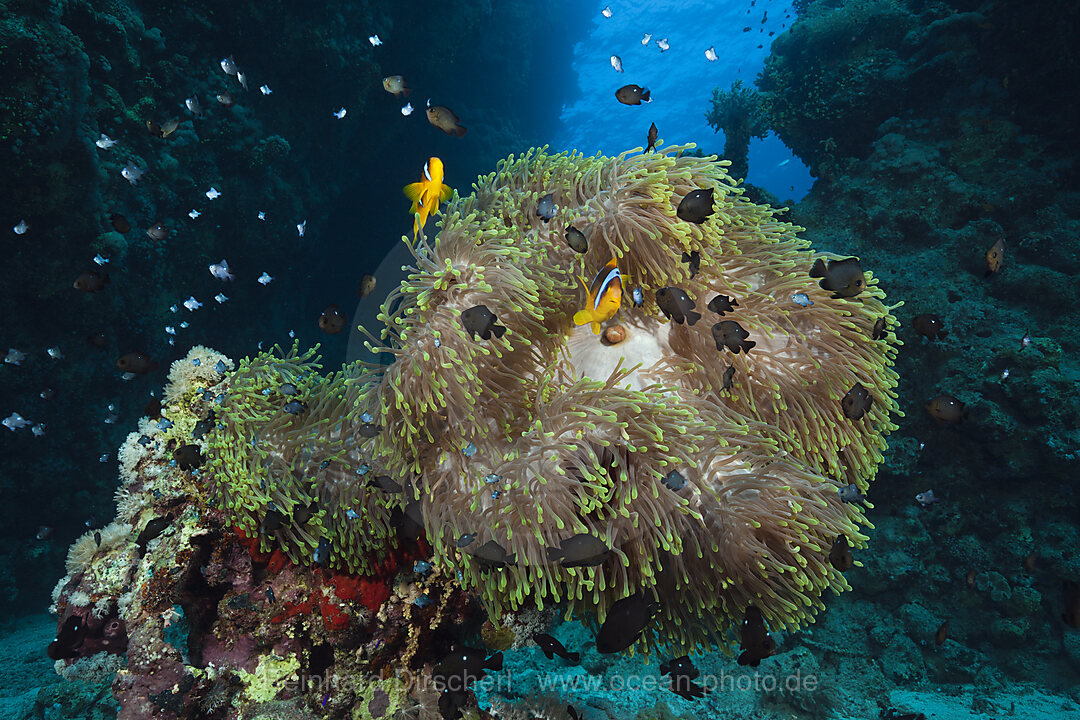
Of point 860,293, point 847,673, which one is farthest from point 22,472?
point 847,673

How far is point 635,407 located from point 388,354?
157cm

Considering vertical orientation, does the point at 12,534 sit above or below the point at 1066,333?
below

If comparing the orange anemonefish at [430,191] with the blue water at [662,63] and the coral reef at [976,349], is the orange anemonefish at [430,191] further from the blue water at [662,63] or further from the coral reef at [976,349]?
the blue water at [662,63]

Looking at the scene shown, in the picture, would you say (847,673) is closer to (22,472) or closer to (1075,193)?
(1075,193)

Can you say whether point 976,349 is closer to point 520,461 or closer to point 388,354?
point 520,461

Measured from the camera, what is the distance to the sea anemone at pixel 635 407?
2.45 meters

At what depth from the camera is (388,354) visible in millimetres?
3064

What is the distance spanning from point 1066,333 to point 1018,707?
516 centimetres

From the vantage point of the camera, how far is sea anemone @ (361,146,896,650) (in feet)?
8.02

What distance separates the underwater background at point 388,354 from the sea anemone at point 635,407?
0.44ft

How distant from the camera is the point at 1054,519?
6.94m

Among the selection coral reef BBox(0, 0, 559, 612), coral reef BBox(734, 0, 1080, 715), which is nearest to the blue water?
coral reef BBox(0, 0, 559, 612)

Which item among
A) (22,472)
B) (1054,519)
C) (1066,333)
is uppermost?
(1066,333)

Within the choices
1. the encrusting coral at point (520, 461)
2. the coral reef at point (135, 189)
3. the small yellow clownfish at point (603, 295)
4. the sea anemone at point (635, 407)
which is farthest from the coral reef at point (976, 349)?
the coral reef at point (135, 189)
